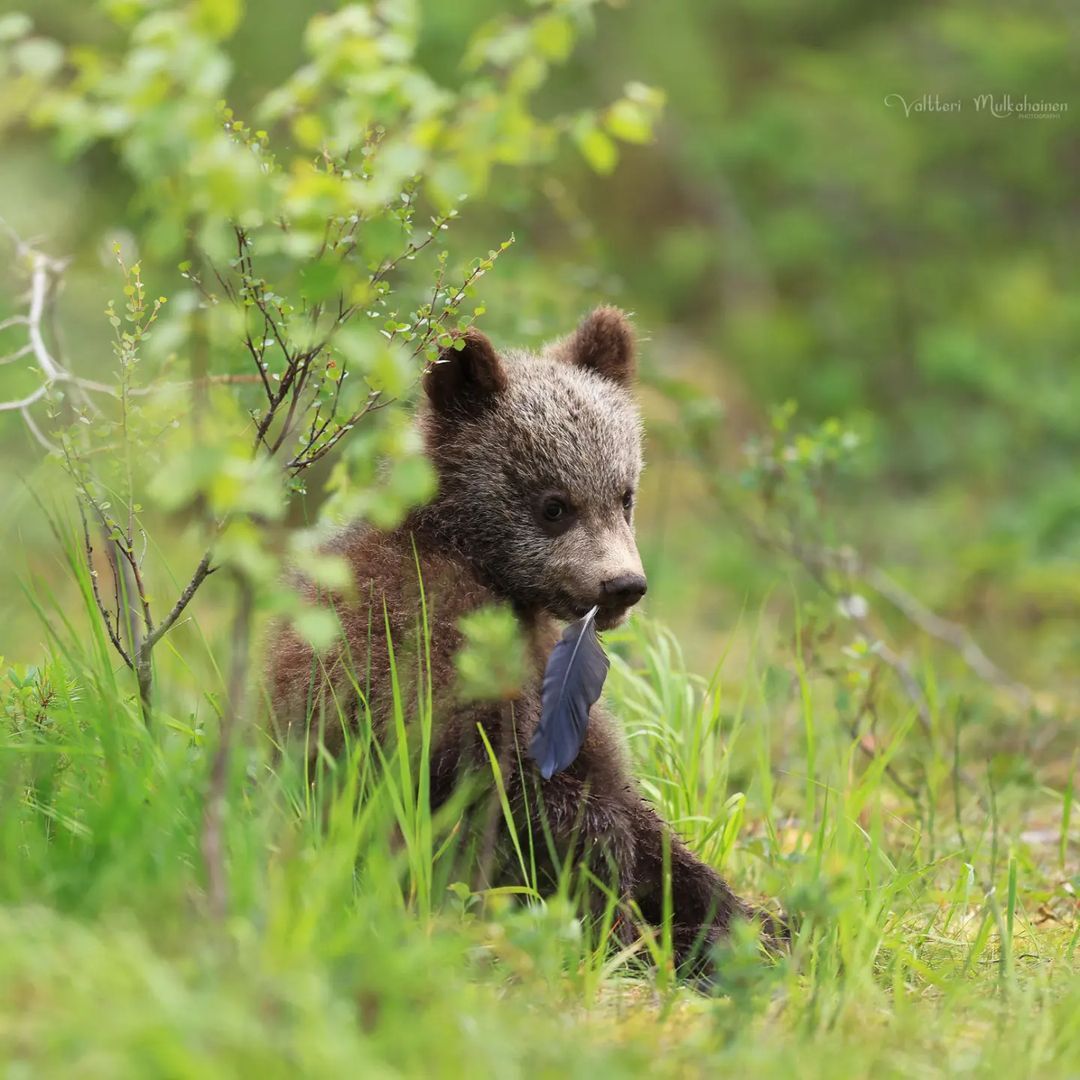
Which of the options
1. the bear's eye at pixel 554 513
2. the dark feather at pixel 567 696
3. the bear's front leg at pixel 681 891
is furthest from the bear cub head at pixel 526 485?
the bear's front leg at pixel 681 891

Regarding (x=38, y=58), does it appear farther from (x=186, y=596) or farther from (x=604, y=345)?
(x=604, y=345)

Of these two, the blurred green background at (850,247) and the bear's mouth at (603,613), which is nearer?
the bear's mouth at (603,613)

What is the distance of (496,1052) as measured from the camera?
235 cm

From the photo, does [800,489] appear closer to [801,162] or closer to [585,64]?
[801,162]

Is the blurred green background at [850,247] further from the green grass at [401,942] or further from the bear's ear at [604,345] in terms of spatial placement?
the green grass at [401,942]

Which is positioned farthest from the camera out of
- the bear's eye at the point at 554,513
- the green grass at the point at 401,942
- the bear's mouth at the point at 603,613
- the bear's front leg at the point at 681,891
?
the bear's eye at the point at 554,513

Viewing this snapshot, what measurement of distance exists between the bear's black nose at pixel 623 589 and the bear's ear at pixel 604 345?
994 millimetres

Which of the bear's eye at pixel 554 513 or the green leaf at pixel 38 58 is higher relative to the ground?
the green leaf at pixel 38 58

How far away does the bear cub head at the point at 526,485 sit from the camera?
13.0 feet

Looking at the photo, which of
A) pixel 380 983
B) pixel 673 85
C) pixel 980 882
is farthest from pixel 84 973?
pixel 673 85

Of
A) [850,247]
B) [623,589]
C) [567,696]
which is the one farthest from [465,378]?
[850,247]

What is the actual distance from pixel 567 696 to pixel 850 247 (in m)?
10.2

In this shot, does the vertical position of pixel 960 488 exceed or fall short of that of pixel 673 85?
it falls short

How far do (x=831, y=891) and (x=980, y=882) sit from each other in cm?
142
